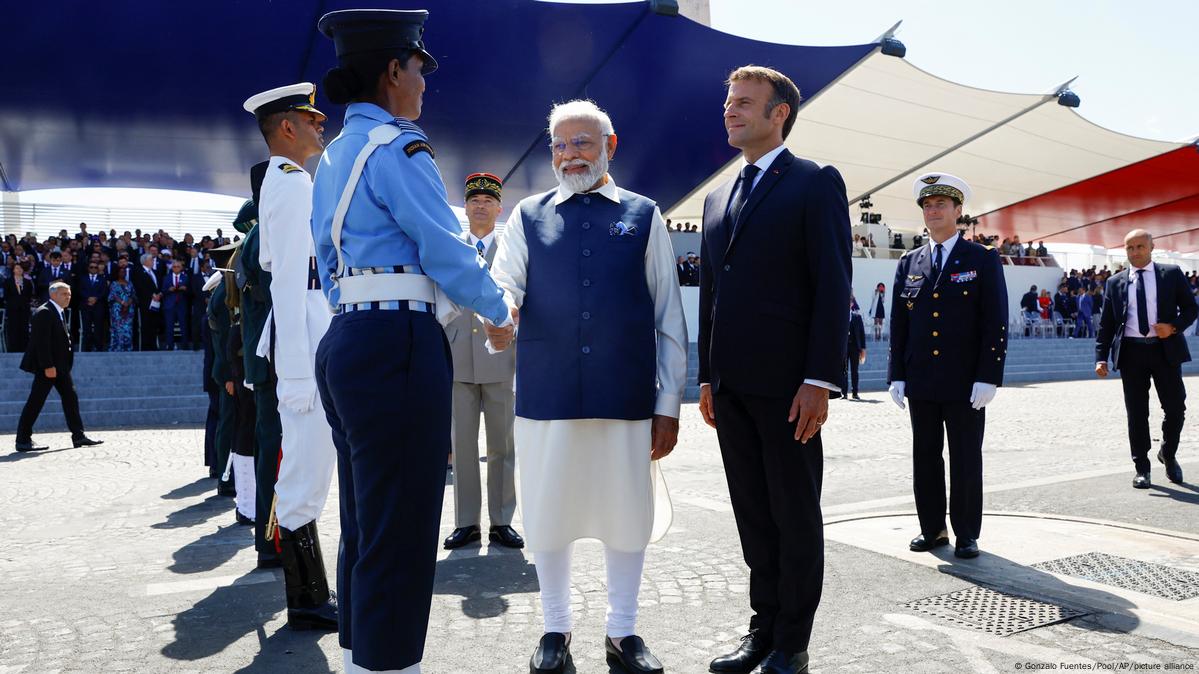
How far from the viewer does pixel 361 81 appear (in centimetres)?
285

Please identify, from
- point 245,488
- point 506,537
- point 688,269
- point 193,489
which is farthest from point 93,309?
point 506,537

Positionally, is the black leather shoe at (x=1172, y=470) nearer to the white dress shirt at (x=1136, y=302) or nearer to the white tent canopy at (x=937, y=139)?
the white dress shirt at (x=1136, y=302)

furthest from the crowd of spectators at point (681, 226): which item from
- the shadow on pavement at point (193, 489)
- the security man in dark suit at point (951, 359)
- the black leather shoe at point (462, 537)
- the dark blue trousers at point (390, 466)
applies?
the dark blue trousers at point (390, 466)

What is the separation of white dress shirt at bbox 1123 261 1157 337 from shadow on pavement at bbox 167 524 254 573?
680 centimetres

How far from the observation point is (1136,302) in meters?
7.42

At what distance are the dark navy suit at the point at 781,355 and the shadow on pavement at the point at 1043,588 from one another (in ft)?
4.13

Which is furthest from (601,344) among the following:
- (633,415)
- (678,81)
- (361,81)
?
(678,81)

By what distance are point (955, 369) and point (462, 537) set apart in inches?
115

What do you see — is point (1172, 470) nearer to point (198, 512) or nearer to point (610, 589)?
point (610, 589)

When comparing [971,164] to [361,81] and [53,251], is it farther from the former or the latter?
[361,81]

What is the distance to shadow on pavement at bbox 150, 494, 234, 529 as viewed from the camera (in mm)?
6105

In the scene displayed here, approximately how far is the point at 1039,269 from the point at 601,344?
3564cm

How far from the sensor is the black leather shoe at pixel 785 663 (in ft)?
10.6

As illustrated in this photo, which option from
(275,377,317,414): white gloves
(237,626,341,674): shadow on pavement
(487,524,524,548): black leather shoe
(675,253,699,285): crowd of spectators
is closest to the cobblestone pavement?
(237,626,341,674): shadow on pavement
